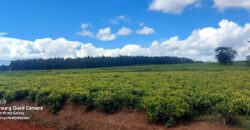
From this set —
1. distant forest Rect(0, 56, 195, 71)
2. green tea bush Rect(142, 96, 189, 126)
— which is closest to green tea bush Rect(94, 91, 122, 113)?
green tea bush Rect(142, 96, 189, 126)

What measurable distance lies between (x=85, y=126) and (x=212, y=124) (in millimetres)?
5566

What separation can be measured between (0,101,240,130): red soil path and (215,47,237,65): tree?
273 ft

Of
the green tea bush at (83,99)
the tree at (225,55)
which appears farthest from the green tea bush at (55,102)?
the tree at (225,55)

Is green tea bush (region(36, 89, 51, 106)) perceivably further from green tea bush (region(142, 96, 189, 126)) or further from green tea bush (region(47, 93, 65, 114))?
green tea bush (region(142, 96, 189, 126))

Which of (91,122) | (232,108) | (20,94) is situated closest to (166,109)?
(232,108)

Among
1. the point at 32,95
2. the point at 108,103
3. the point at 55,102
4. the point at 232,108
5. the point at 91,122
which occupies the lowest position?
the point at 91,122

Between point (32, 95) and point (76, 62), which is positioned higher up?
point (76, 62)

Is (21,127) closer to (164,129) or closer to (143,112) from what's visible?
(143,112)

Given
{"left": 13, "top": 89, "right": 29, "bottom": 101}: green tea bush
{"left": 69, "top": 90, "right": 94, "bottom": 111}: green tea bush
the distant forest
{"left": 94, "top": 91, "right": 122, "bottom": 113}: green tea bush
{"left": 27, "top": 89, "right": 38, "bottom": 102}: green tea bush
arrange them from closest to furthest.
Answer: {"left": 94, "top": 91, "right": 122, "bottom": 113}: green tea bush → {"left": 69, "top": 90, "right": 94, "bottom": 111}: green tea bush → {"left": 27, "top": 89, "right": 38, "bottom": 102}: green tea bush → {"left": 13, "top": 89, "right": 29, "bottom": 101}: green tea bush → the distant forest

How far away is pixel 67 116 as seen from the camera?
55.7ft

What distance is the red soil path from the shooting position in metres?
13.2

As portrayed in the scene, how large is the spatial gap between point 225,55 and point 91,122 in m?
85.6

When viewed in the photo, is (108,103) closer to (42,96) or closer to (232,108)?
(42,96)

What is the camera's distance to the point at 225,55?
3782 inches
